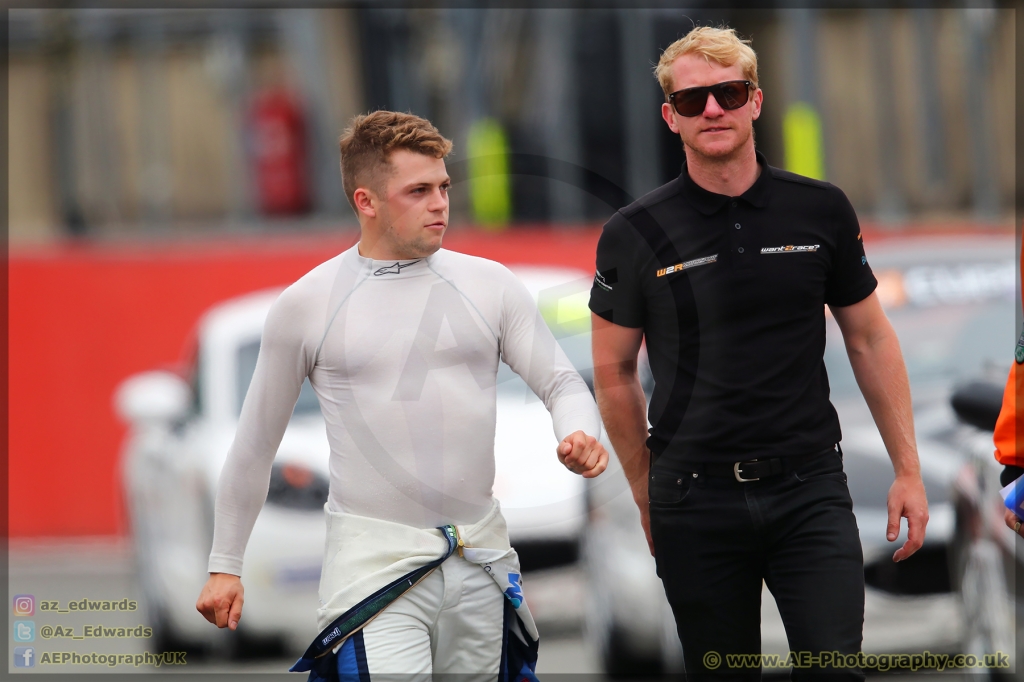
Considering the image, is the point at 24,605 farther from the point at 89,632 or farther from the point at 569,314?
the point at 569,314

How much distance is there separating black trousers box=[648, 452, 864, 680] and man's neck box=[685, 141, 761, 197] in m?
0.78

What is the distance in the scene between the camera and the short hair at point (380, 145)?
396cm

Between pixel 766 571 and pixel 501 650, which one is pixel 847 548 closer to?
pixel 766 571

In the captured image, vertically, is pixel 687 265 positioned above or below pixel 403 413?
above

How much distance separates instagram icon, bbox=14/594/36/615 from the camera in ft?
18.6

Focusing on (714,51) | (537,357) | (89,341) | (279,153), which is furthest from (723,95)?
(279,153)

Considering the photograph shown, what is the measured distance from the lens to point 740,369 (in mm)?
4008

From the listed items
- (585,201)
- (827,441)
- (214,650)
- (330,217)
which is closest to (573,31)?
(585,201)

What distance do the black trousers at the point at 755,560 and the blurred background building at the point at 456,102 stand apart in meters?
10.3

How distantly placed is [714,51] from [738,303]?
70 cm

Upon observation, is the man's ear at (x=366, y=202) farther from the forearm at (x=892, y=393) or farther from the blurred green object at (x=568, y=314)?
the forearm at (x=892, y=393)

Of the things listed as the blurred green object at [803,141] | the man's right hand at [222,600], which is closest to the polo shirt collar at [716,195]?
the man's right hand at [222,600]

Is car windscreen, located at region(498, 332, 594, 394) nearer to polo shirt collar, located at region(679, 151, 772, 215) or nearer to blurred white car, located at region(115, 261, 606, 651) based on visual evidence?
blurred white car, located at region(115, 261, 606, 651)

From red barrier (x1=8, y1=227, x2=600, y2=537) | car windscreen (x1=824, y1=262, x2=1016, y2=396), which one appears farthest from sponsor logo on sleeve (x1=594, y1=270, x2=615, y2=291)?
red barrier (x1=8, y1=227, x2=600, y2=537)
